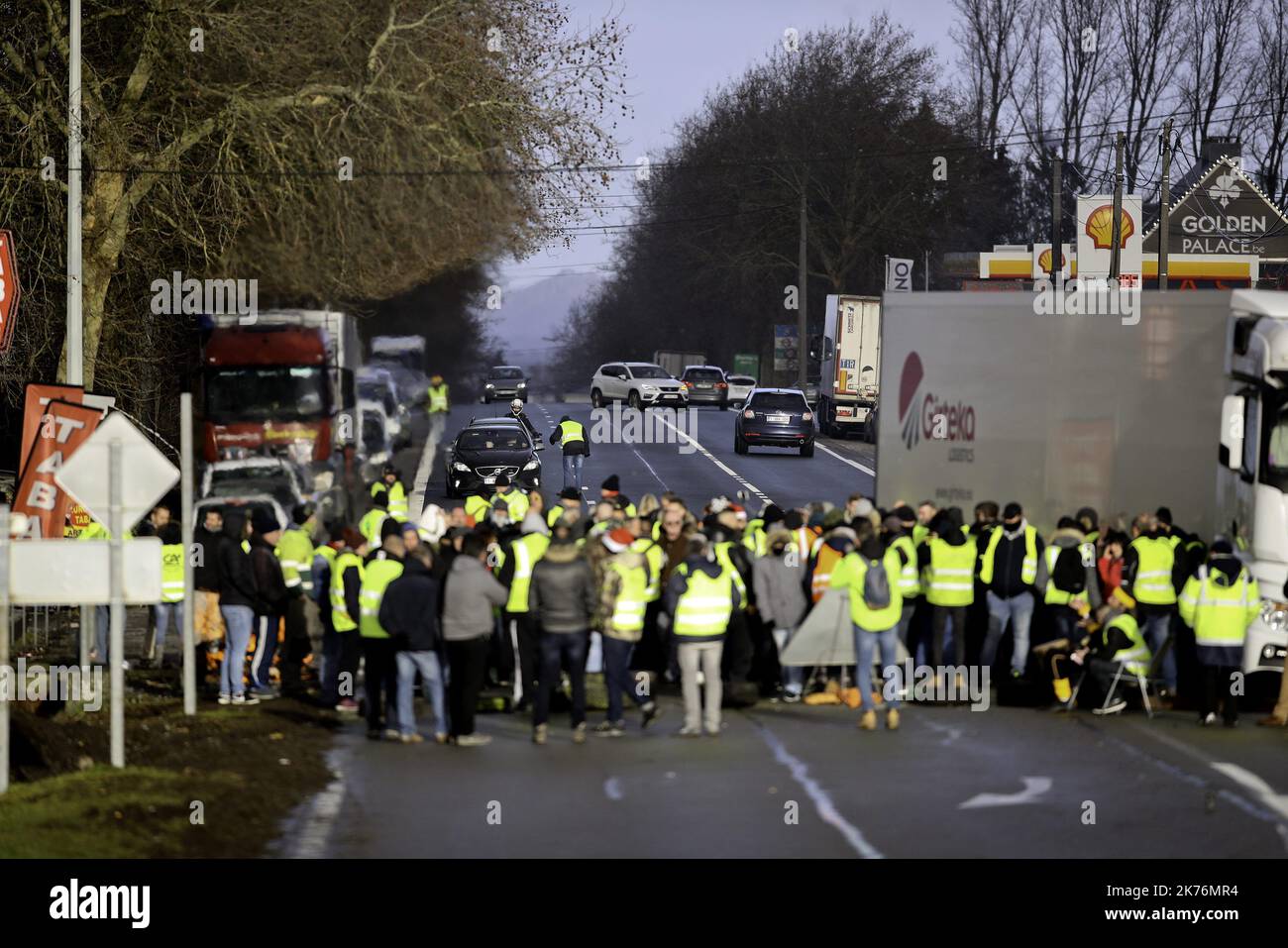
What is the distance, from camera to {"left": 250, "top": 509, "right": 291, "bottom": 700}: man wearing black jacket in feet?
56.9

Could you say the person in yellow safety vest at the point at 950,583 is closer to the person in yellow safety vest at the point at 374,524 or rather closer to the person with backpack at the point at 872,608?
the person with backpack at the point at 872,608

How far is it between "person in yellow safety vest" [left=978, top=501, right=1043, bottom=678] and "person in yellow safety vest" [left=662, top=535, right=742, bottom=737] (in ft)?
10.1

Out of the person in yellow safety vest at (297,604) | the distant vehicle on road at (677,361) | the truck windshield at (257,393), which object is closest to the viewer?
the person in yellow safety vest at (297,604)

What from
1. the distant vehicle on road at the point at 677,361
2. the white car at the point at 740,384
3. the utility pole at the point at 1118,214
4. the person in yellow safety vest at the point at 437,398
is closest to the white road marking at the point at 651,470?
the person in yellow safety vest at the point at 437,398

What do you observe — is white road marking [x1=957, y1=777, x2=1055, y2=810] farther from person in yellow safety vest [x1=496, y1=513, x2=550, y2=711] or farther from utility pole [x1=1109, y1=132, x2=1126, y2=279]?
utility pole [x1=1109, y1=132, x2=1126, y2=279]

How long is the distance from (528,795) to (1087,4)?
74.2m

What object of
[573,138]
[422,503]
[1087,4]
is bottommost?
[422,503]

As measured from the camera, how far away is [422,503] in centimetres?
3728

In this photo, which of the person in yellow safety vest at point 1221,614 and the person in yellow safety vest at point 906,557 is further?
the person in yellow safety vest at point 906,557

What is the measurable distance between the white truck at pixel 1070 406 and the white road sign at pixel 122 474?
29.9 ft

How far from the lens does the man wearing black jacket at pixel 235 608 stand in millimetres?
17109

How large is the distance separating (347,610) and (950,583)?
5.45 m
